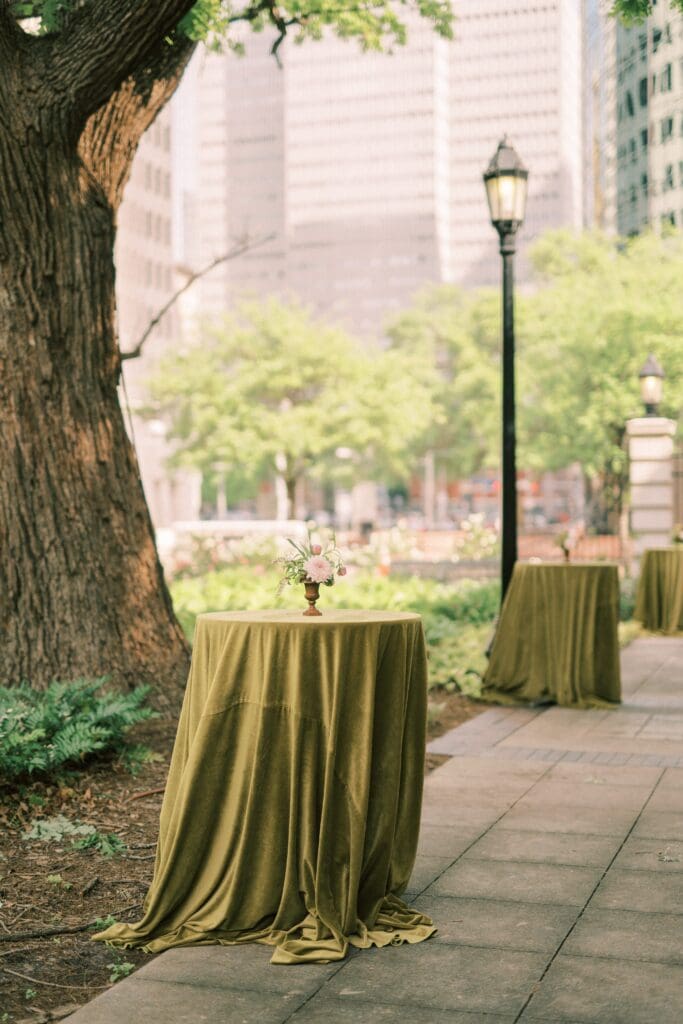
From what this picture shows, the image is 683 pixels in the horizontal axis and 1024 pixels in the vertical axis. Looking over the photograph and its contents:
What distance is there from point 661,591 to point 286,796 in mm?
16317

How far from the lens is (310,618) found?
541 cm

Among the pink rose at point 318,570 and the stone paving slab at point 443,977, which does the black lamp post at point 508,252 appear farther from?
the stone paving slab at point 443,977

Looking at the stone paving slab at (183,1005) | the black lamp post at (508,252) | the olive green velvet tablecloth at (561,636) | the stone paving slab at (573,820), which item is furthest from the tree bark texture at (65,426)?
the black lamp post at (508,252)

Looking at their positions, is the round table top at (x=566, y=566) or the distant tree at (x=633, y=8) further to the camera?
the round table top at (x=566, y=566)

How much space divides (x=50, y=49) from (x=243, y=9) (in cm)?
346

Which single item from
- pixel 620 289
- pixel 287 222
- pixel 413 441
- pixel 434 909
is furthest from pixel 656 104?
pixel 287 222

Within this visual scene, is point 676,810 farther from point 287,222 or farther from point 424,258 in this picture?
point 287,222

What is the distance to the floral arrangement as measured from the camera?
5691 millimetres

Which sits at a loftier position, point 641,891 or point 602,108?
point 602,108

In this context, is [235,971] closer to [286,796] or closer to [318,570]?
[286,796]

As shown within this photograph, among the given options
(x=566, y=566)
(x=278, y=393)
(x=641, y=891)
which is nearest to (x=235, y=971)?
(x=641, y=891)

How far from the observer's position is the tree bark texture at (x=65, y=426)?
8.76m

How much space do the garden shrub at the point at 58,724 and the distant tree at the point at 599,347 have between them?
30.1 m

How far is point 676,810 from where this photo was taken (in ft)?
24.9
